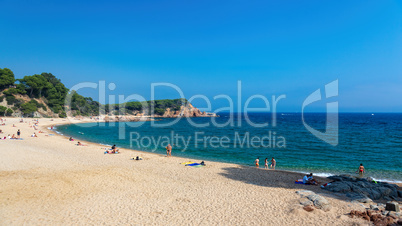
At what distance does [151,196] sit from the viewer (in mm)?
10508

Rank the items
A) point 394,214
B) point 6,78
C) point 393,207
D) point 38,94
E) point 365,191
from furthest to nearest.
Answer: point 38,94 → point 6,78 → point 365,191 → point 393,207 → point 394,214

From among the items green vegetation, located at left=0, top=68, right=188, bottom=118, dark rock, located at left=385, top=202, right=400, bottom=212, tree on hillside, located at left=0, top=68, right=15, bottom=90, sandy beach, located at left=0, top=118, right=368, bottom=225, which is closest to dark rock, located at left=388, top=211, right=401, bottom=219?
dark rock, located at left=385, top=202, right=400, bottom=212

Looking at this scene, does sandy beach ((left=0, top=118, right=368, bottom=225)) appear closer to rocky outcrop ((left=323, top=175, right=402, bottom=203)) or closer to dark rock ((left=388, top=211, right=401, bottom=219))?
rocky outcrop ((left=323, top=175, right=402, bottom=203))

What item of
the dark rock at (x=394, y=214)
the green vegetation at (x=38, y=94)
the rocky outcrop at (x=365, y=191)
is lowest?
the rocky outcrop at (x=365, y=191)

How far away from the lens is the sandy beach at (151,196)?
8.16 meters

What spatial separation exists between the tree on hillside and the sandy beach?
232 ft

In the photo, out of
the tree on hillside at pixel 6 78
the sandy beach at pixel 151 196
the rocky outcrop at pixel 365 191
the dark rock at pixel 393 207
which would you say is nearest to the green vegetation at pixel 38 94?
the tree on hillside at pixel 6 78

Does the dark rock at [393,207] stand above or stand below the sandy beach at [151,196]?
above

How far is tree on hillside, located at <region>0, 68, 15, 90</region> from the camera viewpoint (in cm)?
6812

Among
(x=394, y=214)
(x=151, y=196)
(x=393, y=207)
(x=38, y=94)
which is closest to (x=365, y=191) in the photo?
(x=393, y=207)

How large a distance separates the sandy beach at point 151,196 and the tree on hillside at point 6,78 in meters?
70.7

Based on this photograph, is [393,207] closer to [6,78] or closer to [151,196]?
[151,196]

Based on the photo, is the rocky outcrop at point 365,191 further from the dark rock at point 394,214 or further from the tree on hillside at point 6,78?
the tree on hillside at point 6,78

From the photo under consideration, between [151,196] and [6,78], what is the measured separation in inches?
3297
